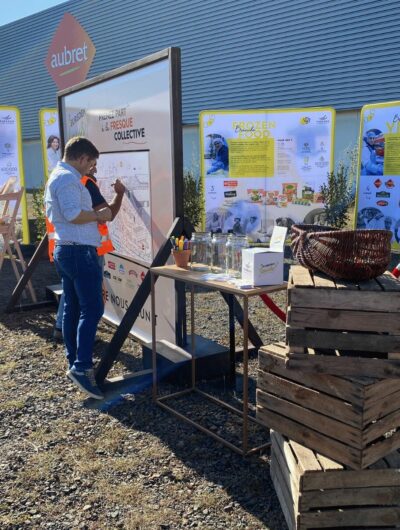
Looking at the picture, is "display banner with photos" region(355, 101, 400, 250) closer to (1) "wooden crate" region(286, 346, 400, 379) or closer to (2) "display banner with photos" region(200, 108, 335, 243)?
(2) "display banner with photos" region(200, 108, 335, 243)

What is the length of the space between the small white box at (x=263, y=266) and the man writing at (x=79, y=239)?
1.24 m

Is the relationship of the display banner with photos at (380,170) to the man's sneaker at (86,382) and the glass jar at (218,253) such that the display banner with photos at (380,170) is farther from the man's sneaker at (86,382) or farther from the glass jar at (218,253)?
the man's sneaker at (86,382)

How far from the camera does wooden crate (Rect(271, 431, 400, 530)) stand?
2.31 m

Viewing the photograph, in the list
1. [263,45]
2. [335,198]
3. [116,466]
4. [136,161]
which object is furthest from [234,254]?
[263,45]

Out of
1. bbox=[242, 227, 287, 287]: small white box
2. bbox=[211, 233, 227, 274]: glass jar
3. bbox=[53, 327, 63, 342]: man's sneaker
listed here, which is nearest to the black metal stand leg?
bbox=[211, 233, 227, 274]: glass jar

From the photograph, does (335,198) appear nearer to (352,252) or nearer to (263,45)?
(352,252)

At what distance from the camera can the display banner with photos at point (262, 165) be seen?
9586mm

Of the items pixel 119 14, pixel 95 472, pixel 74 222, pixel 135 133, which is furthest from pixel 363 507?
pixel 119 14

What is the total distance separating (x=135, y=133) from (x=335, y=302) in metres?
2.68

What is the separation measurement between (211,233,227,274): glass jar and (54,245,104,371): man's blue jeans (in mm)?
896

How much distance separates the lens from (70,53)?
10781 mm

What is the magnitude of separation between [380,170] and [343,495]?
21.2 ft

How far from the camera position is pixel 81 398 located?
4.01m

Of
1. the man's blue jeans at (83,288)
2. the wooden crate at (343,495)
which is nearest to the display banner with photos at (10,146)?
the man's blue jeans at (83,288)
